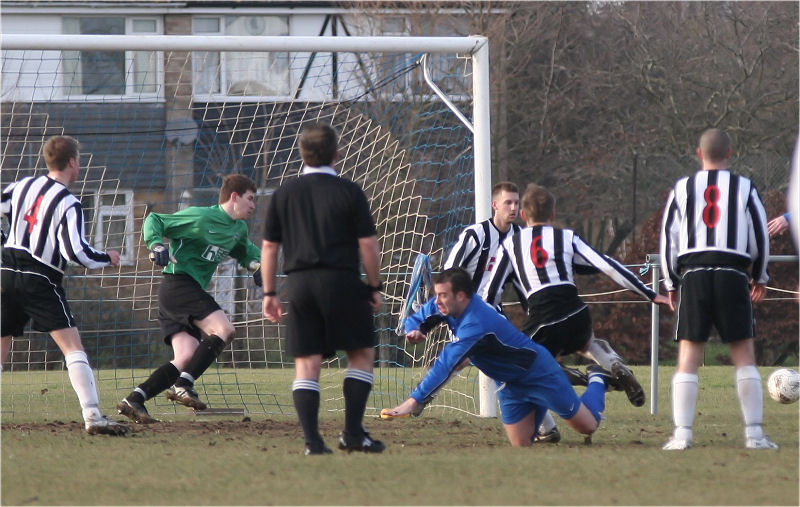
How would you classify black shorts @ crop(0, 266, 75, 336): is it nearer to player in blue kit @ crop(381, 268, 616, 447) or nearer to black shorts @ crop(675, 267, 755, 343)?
player in blue kit @ crop(381, 268, 616, 447)

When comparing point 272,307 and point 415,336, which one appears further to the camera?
point 415,336

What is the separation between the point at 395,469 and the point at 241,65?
1877 cm

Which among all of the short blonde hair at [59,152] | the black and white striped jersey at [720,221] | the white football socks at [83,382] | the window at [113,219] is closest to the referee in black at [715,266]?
the black and white striped jersey at [720,221]

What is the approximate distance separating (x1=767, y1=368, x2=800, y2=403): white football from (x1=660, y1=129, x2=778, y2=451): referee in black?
85.1 inches

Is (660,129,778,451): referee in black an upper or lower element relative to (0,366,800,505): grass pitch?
upper

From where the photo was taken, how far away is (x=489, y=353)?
6371 millimetres

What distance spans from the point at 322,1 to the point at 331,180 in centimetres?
2177

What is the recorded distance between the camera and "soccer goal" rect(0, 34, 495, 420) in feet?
28.5

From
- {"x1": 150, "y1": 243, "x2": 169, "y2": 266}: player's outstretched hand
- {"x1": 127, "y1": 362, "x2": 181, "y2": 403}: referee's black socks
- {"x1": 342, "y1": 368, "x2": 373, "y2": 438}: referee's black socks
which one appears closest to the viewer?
{"x1": 342, "y1": 368, "x2": 373, "y2": 438}: referee's black socks

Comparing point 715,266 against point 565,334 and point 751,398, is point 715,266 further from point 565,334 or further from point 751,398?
point 565,334

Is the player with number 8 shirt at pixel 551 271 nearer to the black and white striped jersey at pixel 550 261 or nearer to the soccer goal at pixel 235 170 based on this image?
the black and white striped jersey at pixel 550 261

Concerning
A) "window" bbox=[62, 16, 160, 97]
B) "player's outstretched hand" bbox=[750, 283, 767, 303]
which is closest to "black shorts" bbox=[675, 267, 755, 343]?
"player's outstretched hand" bbox=[750, 283, 767, 303]

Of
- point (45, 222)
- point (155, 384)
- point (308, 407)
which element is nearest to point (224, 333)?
point (155, 384)

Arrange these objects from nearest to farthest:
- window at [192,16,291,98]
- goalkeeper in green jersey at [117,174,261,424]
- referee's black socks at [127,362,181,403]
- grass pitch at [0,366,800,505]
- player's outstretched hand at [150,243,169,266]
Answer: grass pitch at [0,366,800,505]
player's outstretched hand at [150,243,169,266]
referee's black socks at [127,362,181,403]
goalkeeper in green jersey at [117,174,261,424]
window at [192,16,291,98]
